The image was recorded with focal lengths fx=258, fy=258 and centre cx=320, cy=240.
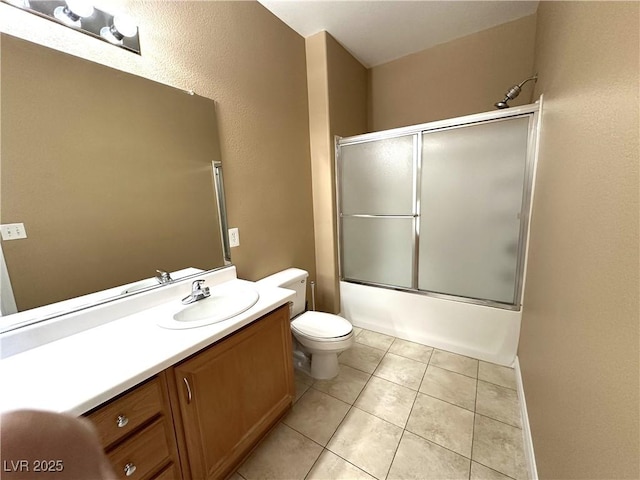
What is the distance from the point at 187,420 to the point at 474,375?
6.16ft

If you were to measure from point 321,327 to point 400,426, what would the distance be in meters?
0.73

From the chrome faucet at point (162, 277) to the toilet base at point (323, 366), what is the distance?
3.61ft

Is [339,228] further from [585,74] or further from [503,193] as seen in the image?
[585,74]

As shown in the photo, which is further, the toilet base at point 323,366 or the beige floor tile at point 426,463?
the toilet base at point 323,366

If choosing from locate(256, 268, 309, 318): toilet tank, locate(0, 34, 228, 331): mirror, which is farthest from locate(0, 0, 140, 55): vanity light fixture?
locate(256, 268, 309, 318): toilet tank

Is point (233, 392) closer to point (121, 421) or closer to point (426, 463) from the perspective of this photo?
point (121, 421)

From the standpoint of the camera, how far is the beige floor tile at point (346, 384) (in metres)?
1.74

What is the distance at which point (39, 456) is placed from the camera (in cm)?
46

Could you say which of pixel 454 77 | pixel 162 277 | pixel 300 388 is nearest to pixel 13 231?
pixel 162 277

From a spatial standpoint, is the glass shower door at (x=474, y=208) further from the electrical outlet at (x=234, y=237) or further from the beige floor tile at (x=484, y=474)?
the electrical outlet at (x=234, y=237)

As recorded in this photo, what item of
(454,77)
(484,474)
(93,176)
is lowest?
(484,474)

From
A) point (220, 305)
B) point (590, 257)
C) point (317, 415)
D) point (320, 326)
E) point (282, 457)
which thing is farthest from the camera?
point (320, 326)

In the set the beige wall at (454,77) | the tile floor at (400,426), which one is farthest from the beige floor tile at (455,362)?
the beige wall at (454,77)

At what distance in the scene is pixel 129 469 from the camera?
2.72ft
